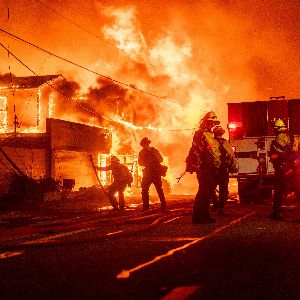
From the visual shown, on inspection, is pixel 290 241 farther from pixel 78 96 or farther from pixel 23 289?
pixel 78 96

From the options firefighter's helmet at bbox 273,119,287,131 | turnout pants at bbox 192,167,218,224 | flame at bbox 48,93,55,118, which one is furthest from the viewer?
flame at bbox 48,93,55,118

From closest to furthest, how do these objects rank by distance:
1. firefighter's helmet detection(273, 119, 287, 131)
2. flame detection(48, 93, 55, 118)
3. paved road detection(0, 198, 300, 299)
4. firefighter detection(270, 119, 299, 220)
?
paved road detection(0, 198, 300, 299)
firefighter detection(270, 119, 299, 220)
firefighter's helmet detection(273, 119, 287, 131)
flame detection(48, 93, 55, 118)

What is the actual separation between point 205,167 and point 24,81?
23409 mm

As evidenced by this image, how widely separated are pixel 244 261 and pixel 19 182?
15.3 meters

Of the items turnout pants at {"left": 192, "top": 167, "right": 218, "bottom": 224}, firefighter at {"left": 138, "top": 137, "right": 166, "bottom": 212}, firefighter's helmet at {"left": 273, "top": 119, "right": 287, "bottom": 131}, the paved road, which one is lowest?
the paved road

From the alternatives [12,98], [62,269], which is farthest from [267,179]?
[12,98]

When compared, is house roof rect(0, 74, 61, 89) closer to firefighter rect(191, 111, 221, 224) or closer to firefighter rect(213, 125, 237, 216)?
firefighter rect(213, 125, 237, 216)

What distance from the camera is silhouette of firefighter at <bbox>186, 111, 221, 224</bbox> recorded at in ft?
29.3

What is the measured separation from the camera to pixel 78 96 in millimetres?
35656

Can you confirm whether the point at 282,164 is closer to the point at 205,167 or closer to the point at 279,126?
the point at 279,126

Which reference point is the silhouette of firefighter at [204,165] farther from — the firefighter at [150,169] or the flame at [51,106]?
the flame at [51,106]

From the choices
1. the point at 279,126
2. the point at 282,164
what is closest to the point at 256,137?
the point at 279,126

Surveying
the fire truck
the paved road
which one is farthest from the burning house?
the paved road

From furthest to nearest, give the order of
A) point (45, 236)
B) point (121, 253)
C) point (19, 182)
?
point (19, 182), point (45, 236), point (121, 253)
